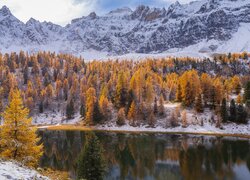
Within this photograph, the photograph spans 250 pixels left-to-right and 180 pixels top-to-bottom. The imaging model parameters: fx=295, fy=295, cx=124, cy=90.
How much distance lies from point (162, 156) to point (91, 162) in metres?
38.3

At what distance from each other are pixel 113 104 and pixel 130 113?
53.6 feet

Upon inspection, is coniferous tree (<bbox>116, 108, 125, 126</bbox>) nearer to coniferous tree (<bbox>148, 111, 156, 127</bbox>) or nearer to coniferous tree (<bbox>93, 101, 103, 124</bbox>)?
coniferous tree (<bbox>93, 101, 103, 124</bbox>)

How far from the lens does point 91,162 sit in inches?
1291

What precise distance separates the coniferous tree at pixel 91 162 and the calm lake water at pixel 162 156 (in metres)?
17.2

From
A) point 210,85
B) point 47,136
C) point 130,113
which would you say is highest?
point 210,85

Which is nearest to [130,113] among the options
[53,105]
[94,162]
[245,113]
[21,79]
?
[245,113]

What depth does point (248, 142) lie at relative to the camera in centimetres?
8706

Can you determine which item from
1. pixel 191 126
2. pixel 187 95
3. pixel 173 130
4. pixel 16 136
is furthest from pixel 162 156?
pixel 187 95

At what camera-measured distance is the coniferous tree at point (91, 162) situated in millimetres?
32375

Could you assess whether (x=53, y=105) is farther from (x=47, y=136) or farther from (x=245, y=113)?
(x=245, y=113)

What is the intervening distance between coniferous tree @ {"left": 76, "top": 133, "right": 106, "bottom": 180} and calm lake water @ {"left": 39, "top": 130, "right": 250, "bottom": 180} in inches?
676

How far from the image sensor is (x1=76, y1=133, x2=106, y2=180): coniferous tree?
3238 cm

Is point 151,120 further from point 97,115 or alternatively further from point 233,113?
point 233,113

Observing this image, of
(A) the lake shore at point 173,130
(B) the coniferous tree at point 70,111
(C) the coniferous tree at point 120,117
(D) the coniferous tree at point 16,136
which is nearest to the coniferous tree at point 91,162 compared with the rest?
(D) the coniferous tree at point 16,136
